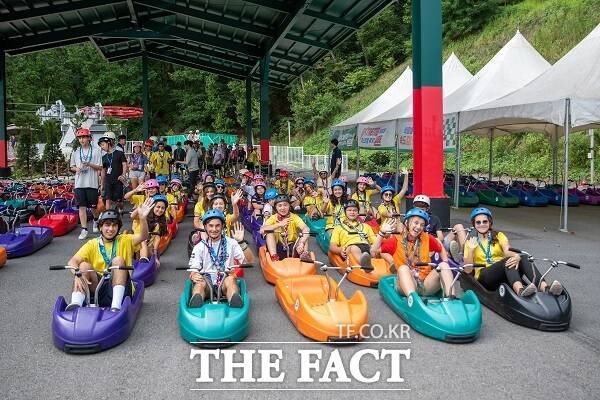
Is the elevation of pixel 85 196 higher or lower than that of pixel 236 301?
higher

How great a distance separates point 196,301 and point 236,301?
35 cm

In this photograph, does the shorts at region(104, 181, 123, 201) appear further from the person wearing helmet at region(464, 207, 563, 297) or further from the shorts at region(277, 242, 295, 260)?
the person wearing helmet at region(464, 207, 563, 297)

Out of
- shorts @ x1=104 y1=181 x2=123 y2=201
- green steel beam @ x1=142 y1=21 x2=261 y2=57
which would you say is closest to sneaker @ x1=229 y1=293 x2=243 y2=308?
shorts @ x1=104 y1=181 x2=123 y2=201

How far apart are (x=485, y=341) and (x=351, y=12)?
472 inches

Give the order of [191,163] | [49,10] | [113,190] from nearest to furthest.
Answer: [113,190]
[49,10]
[191,163]

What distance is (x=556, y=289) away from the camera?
496 centimetres

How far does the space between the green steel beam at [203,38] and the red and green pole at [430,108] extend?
36.1 feet

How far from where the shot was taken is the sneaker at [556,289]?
4922mm

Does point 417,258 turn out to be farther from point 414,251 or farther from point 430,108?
point 430,108

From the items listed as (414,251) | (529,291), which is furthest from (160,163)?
(529,291)

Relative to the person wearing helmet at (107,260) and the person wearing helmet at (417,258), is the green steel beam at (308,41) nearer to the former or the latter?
the person wearing helmet at (417,258)

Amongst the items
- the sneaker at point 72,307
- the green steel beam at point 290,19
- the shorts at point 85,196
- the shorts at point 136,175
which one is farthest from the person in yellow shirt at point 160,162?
the sneaker at point 72,307

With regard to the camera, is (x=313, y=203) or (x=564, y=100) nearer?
(x=564, y=100)

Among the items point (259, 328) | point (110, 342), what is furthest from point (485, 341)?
point (110, 342)
